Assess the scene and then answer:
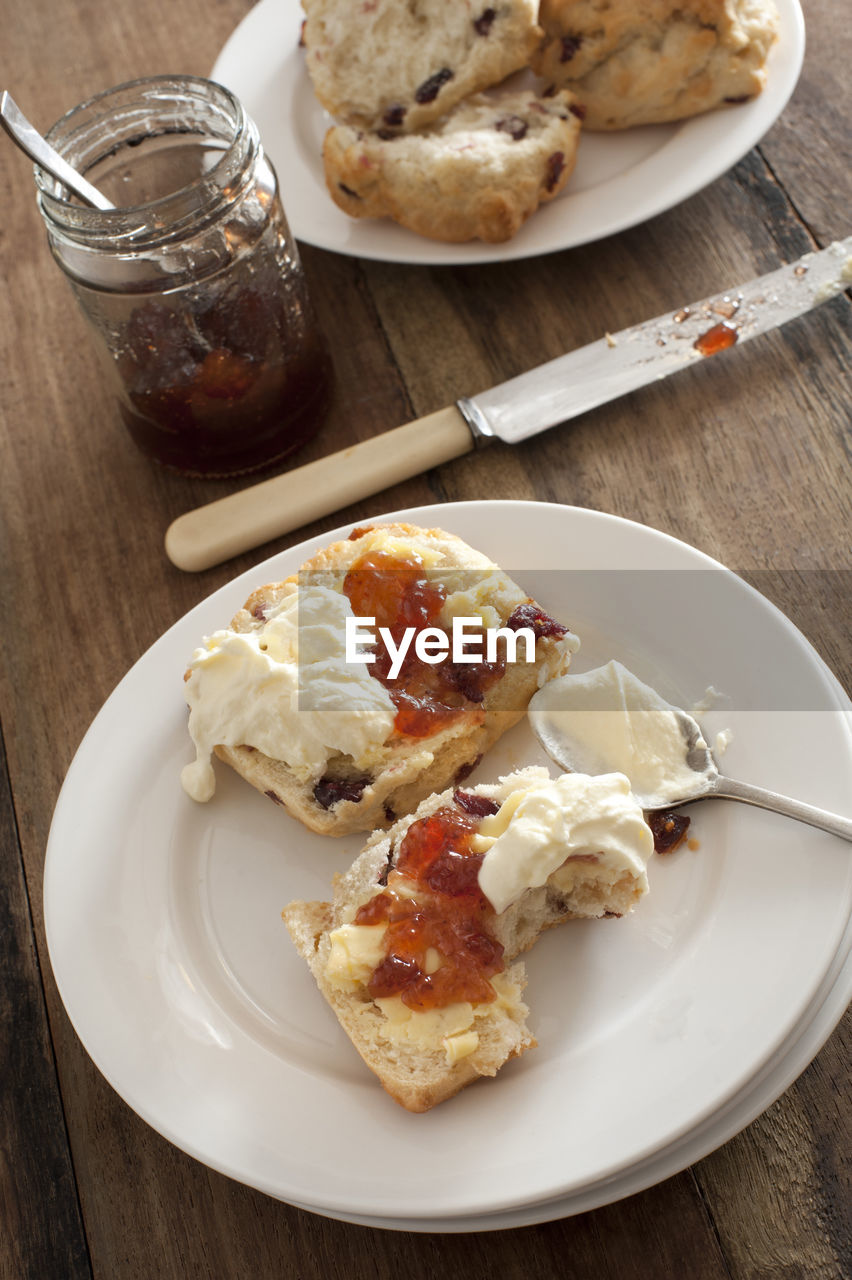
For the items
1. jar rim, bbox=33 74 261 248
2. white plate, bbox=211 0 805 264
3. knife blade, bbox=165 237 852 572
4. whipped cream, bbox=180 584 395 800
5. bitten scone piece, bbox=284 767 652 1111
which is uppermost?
jar rim, bbox=33 74 261 248

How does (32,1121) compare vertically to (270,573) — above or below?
below

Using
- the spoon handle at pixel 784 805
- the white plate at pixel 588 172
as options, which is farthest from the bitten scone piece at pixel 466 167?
the spoon handle at pixel 784 805

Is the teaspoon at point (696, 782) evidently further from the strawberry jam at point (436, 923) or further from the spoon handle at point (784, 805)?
the strawberry jam at point (436, 923)

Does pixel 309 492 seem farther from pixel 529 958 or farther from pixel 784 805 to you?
pixel 784 805

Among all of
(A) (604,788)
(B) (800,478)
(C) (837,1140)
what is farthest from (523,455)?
(C) (837,1140)

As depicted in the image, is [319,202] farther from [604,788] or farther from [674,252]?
[604,788]

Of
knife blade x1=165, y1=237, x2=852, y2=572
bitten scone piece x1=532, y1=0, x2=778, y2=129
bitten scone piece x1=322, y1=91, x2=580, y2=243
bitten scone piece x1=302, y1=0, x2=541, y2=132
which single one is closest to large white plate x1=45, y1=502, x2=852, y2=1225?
knife blade x1=165, y1=237, x2=852, y2=572

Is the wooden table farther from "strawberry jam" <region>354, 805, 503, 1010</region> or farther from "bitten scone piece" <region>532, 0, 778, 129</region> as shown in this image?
"strawberry jam" <region>354, 805, 503, 1010</region>
